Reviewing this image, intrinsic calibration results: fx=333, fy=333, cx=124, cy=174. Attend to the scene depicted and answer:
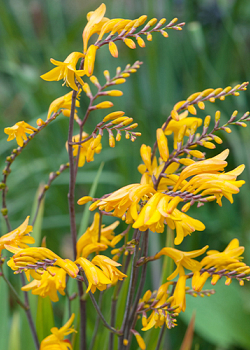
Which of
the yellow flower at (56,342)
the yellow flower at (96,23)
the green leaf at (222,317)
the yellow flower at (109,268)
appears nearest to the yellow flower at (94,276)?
the yellow flower at (109,268)

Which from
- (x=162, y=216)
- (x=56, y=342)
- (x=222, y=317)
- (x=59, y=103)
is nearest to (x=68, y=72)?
(x=59, y=103)

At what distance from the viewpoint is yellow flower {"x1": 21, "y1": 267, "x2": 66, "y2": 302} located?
1.07 ft

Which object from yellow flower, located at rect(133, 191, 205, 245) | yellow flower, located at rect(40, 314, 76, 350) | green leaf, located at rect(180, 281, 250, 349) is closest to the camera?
yellow flower, located at rect(133, 191, 205, 245)

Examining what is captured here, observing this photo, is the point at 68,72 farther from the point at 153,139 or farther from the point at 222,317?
the point at 153,139

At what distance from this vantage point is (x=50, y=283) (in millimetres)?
355

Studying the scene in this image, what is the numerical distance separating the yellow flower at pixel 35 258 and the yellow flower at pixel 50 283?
0.01 metres

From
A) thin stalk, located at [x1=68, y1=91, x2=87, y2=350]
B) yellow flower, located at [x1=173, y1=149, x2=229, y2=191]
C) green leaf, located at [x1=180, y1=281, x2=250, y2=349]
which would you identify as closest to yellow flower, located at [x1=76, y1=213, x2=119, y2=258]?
thin stalk, located at [x1=68, y1=91, x2=87, y2=350]

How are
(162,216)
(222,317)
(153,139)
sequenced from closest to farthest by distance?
(162,216) → (222,317) → (153,139)

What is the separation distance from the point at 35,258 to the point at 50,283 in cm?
6

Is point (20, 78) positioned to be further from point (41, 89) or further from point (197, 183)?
point (197, 183)

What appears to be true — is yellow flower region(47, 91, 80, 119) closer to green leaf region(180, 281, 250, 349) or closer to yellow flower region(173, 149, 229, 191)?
yellow flower region(173, 149, 229, 191)

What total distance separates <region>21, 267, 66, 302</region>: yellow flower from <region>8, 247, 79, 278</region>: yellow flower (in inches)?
0.5

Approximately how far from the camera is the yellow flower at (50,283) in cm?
32

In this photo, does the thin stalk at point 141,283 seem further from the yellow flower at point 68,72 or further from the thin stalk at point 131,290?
the yellow flower at point 68,72
